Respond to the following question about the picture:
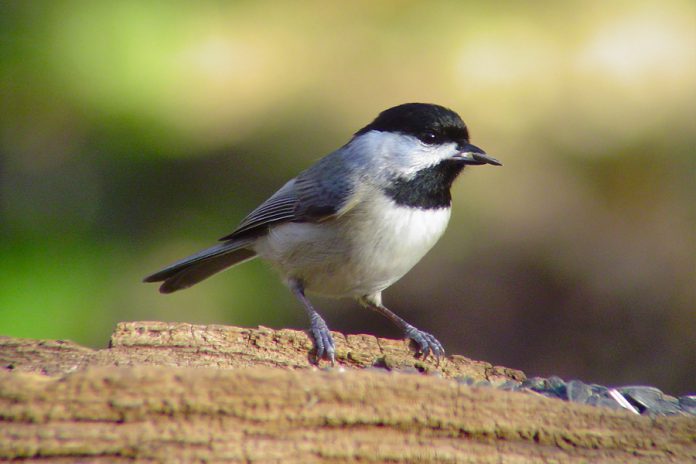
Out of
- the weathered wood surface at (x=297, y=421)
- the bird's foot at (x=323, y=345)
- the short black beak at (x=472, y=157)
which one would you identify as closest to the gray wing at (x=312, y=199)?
the short black beak at (x=472, y=157)

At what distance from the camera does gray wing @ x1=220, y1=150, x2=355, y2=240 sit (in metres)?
3.21

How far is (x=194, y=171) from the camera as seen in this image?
515 centimetres

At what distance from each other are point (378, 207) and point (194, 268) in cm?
94

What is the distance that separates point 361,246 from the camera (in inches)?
123

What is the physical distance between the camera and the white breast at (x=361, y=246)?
123 inches

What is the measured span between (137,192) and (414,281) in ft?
5.42

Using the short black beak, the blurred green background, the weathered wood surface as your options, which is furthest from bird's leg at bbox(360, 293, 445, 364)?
the blurred green background

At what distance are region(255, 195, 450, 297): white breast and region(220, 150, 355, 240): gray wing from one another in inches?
1.6

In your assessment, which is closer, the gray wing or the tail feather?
the gray wing

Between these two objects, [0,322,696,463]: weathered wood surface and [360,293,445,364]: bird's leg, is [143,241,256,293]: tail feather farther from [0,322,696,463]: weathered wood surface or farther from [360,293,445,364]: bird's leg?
[0,322,696,463]: weathered wood surface

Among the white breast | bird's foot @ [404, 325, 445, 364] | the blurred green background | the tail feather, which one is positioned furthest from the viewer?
the blurred green background

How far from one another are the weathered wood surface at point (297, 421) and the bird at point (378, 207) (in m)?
1.40

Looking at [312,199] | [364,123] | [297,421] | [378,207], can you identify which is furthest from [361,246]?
[364,123]

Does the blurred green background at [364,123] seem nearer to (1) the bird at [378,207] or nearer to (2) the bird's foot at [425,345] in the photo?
(1) the bird at [378,207]
